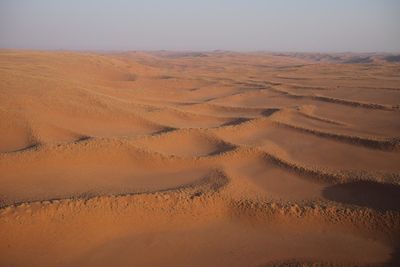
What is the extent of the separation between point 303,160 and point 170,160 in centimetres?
203

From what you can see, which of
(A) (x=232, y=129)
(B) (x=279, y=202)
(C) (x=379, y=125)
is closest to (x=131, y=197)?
(B) (x=279, y=202)

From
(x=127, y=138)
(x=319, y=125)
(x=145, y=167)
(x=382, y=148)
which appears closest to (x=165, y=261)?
(x=145, y=167)

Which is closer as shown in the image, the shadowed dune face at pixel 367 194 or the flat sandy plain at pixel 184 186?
the flat sandy plain at pixel 184 186

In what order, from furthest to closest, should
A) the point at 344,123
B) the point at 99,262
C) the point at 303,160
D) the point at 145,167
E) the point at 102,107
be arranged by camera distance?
the point at 344,123, the point at 102,107, the point at 303,160, the point at 145,167, the point at 99,262

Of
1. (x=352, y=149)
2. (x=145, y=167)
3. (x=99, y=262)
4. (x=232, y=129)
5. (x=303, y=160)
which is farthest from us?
(x=232, y=129)

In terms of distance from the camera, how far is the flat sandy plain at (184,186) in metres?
2.83

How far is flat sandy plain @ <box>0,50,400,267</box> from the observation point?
9.28 feet

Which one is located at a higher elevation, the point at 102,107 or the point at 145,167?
the point at 102,107

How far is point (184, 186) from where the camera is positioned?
3.92m

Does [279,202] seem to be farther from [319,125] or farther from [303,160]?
[319,125]

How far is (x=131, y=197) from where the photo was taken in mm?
3449

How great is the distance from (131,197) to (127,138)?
6.33 ft

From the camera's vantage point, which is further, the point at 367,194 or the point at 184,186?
the point at 184,186

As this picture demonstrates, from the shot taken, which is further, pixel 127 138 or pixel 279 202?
pixel 127 138
